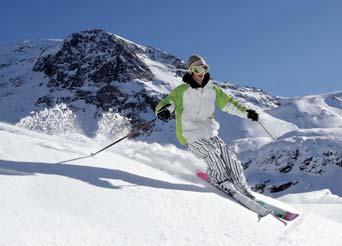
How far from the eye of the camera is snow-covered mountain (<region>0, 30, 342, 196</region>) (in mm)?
78500

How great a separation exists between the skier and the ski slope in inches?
14.2

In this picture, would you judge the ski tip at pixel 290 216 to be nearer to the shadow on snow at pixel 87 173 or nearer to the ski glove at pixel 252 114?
the shadow on snow at pixel 87 173

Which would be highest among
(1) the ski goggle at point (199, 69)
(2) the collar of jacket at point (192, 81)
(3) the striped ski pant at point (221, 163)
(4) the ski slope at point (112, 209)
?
(1) the ski goggle at point (199, 69)

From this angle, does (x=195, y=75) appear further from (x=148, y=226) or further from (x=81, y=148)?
(x=148, y=226)

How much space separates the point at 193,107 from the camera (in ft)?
23.4

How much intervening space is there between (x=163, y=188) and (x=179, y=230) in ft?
4.03

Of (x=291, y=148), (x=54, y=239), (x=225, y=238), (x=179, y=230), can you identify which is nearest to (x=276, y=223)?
(x=225, y=238)

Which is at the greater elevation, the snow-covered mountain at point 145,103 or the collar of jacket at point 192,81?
the snow-covered mountain at point 145,103

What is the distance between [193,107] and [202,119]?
0.24 meters

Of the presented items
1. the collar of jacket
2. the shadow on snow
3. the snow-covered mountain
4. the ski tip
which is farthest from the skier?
the snow-covered mountain

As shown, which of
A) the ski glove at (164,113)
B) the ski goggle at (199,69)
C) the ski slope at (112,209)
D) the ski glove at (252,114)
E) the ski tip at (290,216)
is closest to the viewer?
the ski slope at (112,209)

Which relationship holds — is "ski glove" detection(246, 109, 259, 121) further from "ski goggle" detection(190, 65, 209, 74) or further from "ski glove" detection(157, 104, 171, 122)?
"ski glove" detection(157, 104, 171, 122)

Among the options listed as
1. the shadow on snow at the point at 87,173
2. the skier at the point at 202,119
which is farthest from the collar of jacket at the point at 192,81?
the shadow on snow at the point at 87,173

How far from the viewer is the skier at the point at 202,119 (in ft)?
22.3
